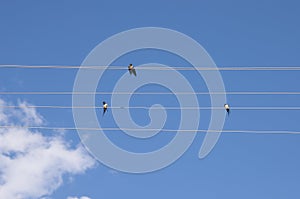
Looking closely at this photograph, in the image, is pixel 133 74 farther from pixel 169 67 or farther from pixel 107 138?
pixel 107 138

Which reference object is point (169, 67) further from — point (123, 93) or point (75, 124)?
point (75, 124)

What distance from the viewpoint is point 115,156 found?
21.3m

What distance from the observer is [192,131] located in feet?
63.3

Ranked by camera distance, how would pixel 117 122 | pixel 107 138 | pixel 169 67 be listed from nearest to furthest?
1. pixel 169 67
2. pixel 117 122
3. pixel 107 138

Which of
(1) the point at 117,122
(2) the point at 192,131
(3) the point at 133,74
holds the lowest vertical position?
(2) the point at 192,131

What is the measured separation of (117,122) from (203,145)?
12.0 ft

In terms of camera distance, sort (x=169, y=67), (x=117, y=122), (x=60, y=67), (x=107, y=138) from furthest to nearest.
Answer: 1. (x=107, y=138)
2. (x=117, y=122)
3. (x=169, y=67)
4. (x=60, y=67)

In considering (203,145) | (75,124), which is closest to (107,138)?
(75,124)

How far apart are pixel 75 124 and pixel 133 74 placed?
302cm

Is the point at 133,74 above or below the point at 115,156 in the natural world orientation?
above

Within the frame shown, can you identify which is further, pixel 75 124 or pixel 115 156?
pixel 115 156

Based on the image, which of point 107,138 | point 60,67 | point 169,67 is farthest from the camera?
point 107,138

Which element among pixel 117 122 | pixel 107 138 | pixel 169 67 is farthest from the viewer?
pixel 107 138

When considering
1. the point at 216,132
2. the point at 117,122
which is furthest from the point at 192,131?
the point at 117,122
